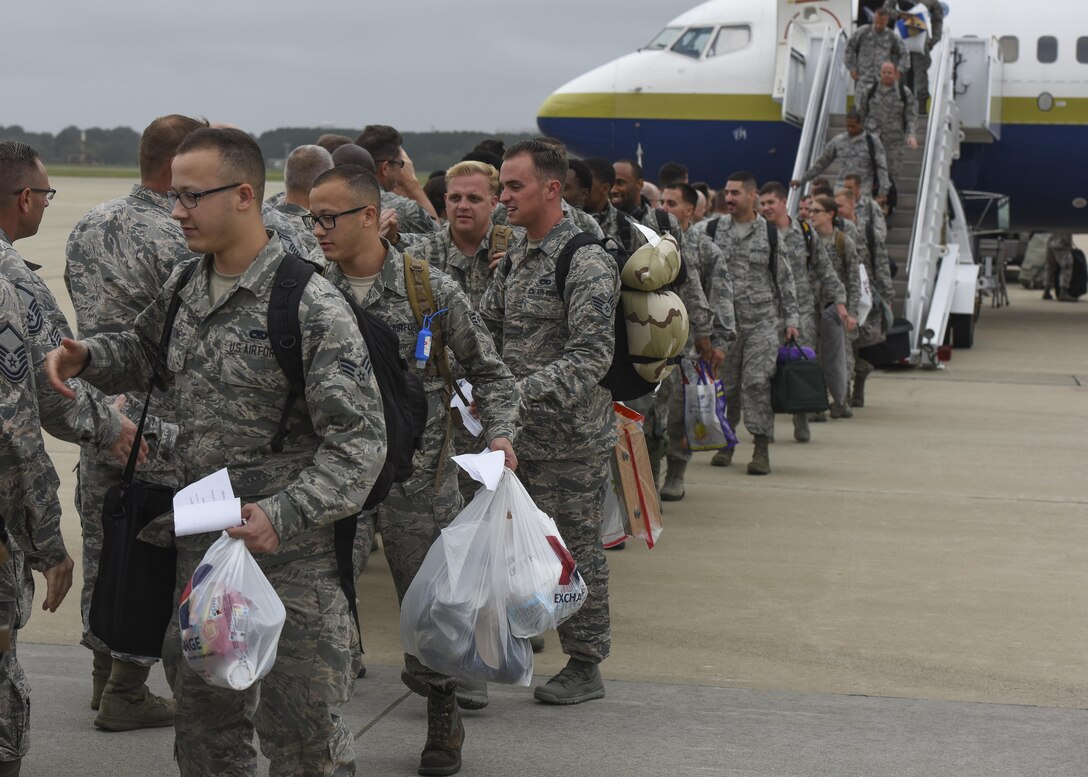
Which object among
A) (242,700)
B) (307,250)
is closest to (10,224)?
(307,250)

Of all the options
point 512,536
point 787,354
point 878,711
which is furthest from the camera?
point 787,354

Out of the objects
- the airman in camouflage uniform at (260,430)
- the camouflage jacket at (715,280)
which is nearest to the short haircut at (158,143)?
the airman in camouflage uniform at (260,430)

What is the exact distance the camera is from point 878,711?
5.34 m

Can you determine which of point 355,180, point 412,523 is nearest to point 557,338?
point 412,523

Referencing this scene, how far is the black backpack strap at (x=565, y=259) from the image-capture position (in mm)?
5180

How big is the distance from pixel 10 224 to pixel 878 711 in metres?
3.54

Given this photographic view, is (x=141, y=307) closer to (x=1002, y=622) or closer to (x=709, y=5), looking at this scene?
(x=1002, y=622)

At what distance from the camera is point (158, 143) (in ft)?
16.3

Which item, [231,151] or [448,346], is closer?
[231,151]

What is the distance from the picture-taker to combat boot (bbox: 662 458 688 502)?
9266mm

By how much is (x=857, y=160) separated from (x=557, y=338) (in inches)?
465

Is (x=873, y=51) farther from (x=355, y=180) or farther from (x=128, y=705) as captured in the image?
(x=128, y=705)

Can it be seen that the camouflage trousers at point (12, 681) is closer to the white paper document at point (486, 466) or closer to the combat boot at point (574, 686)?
the white paper document at point (486, 466)

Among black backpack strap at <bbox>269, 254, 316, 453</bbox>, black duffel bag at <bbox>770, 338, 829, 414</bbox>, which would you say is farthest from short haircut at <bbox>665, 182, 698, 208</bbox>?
black backpack strap at <bbox>269, 254, 316, 453</bbox>
